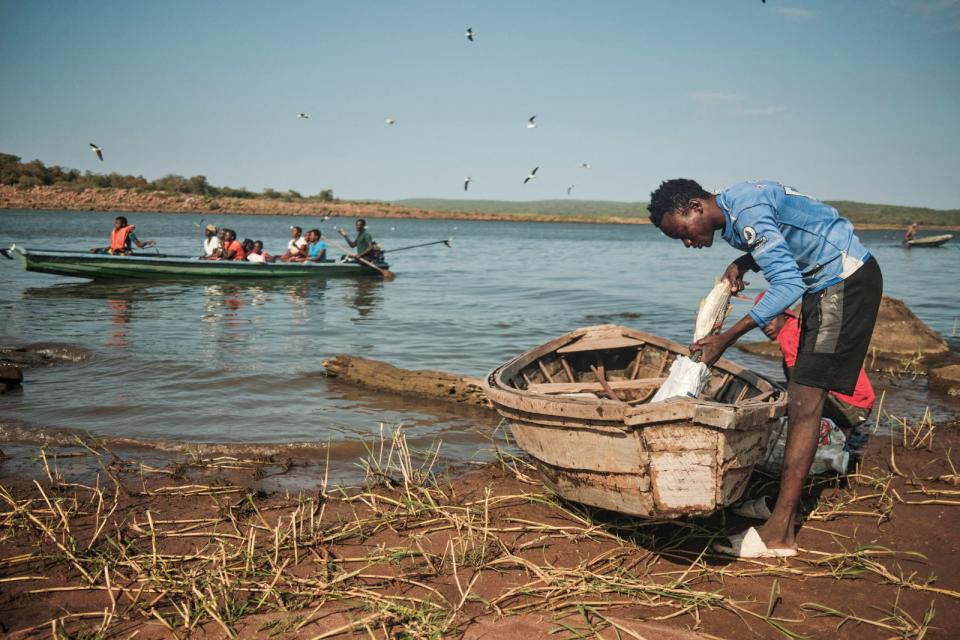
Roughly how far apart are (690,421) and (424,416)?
14.0 ft

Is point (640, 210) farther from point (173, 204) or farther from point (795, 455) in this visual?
point (795, 455)

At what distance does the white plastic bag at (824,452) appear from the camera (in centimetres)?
484

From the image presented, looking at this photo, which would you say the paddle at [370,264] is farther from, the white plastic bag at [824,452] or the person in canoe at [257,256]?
the white plastic bag at [824,452]

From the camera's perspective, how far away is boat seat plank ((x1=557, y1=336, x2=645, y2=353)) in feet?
19.9

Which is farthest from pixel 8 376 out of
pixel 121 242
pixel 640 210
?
pixel 640 210

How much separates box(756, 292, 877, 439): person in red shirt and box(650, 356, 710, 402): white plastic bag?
45.9 inches

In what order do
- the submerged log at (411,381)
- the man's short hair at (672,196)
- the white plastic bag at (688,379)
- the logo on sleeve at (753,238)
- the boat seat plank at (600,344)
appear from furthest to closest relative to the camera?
the submerged log at (411,381) → the boat seat plank at (600,344) → the white plastic bag at (688,379) → the man's short hair at (672,196) → the logo on sleeve at (753,238)

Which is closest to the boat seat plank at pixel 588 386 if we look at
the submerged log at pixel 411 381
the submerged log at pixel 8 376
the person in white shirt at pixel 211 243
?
the submerged log at pixel 411 381

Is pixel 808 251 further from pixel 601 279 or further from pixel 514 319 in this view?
pixel 601 279

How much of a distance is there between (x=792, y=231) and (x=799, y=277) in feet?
1.07

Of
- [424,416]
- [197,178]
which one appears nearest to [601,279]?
[424,416]

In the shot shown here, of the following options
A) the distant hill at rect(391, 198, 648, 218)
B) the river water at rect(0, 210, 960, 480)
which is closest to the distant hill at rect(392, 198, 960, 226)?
the distant hill at rect(391, 198, 648, 218)

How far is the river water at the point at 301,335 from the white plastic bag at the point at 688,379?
2361 mm

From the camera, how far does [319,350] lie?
35.6 feet
